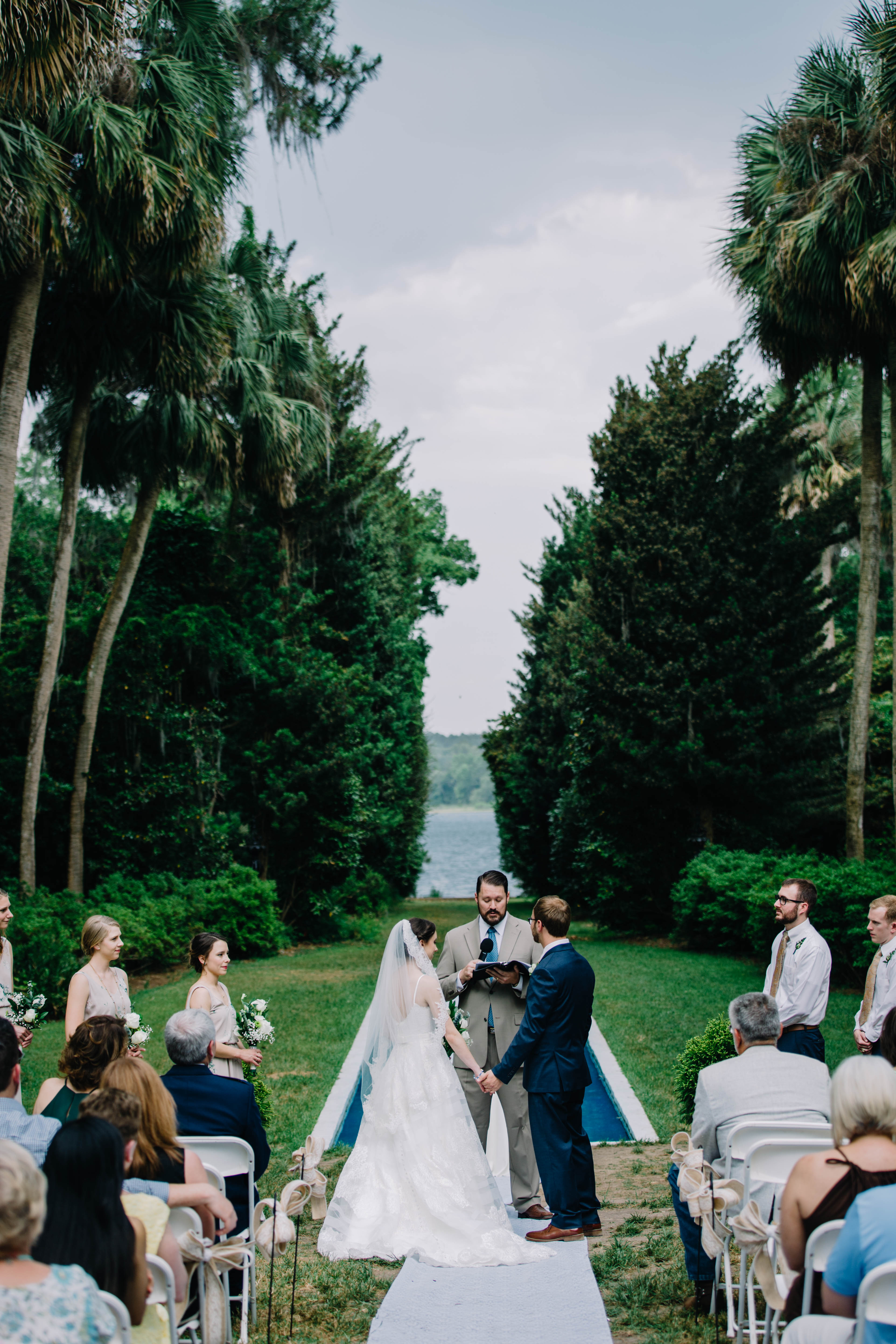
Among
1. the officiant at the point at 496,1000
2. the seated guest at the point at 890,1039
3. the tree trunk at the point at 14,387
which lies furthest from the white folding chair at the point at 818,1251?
the tree trunk at the point at 14,387

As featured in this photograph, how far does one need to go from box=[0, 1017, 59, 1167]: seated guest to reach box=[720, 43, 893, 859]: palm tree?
14821mm

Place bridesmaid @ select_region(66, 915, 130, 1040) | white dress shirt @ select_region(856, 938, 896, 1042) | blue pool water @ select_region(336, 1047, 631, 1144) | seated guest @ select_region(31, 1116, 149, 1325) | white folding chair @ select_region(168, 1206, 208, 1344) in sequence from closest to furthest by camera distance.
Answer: seated guest @ select_region(31, 1116, 149, 1325) < white folding chair @ select_region(168, 1206, 208, 1344) < bridesmaid @ select_region(66, 915, 130, 1040) < white dress shirt @ select_region(856, 938, 896, 1042) < blue pool water @ select_region(336, 1047, 631, 1144)

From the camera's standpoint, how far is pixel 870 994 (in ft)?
21.1

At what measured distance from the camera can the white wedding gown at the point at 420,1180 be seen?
557cm

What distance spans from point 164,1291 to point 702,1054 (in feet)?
12.3

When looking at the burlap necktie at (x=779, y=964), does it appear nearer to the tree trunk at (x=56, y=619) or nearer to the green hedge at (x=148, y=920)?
the green hedge at (x=148, y=920)

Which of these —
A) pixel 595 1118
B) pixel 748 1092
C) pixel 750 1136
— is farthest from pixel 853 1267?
pixel 595 1118

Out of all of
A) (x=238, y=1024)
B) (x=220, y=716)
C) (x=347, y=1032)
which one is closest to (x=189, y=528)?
(x=220, y=716)

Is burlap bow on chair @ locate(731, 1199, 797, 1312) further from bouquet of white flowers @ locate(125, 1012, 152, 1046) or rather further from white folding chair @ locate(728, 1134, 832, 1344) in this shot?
bouquet of white flowers @ locate(125, 1012, 152, 1046)

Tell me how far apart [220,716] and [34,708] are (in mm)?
6961

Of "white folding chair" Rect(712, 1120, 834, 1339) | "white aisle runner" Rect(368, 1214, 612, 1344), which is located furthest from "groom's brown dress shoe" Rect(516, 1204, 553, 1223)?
"white folding chair" Rect(712, 1120, 834, 1339)

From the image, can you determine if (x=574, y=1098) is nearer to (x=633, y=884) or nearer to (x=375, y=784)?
(x=633, y=884)

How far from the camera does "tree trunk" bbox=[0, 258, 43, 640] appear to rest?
13023 millimetres

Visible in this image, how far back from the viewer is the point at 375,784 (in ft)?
92.3
